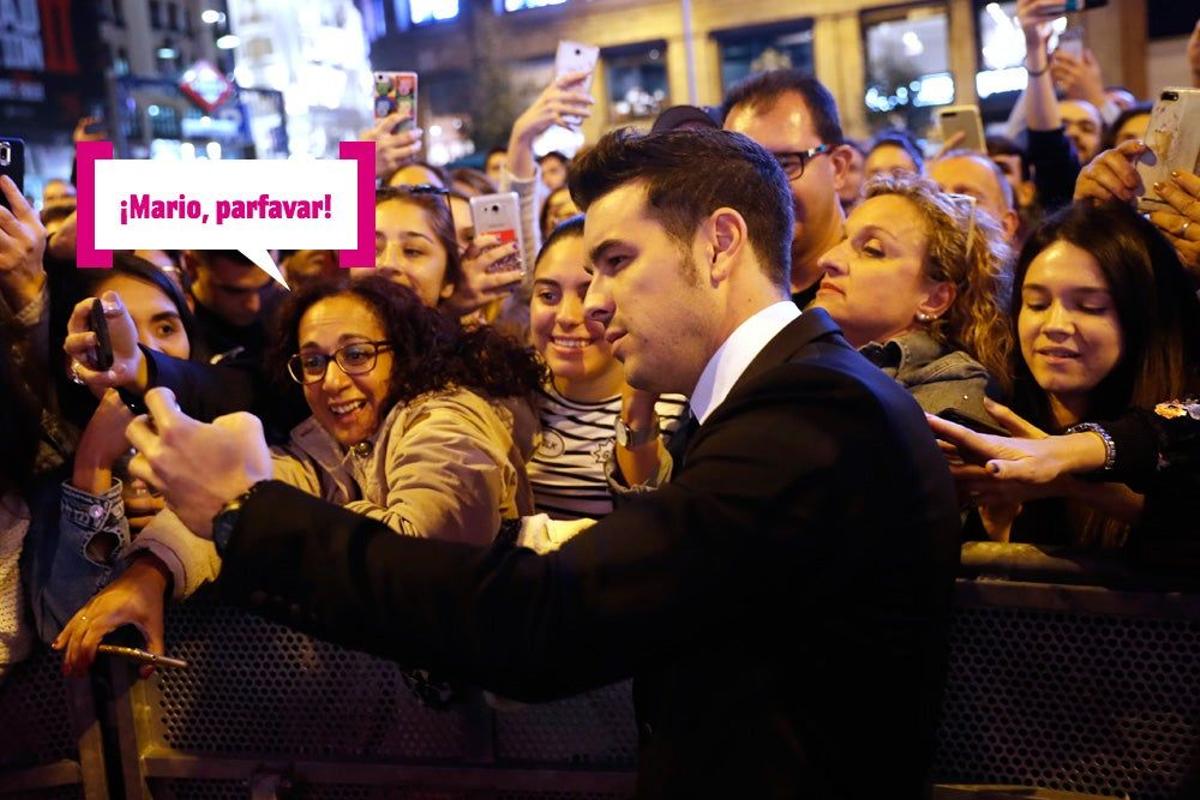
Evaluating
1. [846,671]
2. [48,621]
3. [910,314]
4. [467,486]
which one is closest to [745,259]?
[846,671]

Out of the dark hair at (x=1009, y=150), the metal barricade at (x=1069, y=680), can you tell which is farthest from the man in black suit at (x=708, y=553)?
the dark hair at (x=1009, y=150)

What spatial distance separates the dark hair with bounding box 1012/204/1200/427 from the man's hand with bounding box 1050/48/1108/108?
10.9 feet

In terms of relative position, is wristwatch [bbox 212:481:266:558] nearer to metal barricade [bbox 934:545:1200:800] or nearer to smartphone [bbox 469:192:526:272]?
metal barricade [bbox 934:545:1200:800]

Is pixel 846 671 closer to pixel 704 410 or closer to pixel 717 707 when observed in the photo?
pixel 717 707

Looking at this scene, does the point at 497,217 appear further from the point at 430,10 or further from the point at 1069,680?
the point at 430,10

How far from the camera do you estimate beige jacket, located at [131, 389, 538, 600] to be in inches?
92.1

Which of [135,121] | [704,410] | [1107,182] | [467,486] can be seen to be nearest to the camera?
[704,410]

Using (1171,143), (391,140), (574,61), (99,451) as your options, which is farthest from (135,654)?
(574,61)

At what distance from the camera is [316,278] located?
118 inches

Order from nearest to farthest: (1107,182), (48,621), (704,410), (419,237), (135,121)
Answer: (704,410), (48,621), (1107,182), (419,237), (135,121)

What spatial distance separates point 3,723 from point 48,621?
0.27 metres

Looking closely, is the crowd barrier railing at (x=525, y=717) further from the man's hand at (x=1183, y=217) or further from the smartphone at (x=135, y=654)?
the man's hand at (x=1183, y=217)

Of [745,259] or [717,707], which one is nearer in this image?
[717,707]

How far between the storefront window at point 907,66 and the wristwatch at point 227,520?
54.7 ft
